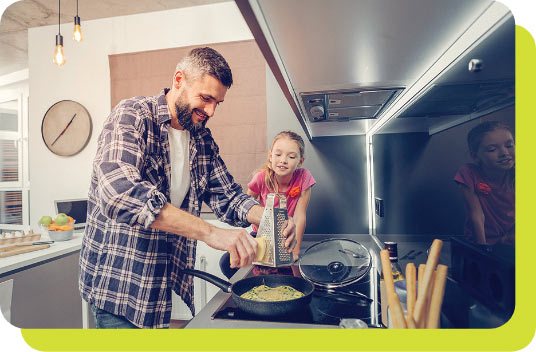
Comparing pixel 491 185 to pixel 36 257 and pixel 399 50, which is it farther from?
pixel 36 257

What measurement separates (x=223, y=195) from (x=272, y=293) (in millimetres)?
444

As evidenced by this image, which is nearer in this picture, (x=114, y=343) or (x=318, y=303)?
(x=114, y=343)

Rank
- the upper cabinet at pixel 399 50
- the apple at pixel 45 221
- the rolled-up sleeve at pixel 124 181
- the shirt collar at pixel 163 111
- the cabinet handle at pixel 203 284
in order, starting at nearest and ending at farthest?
the upper cabinet at pixel 399 50, the rolled-up sleeve at pixel 124 181, the shirt collar at pixel 163 111, the apple at pixel 45 221, the cabinet handle at pixel 203 284

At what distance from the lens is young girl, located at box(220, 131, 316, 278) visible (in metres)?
1.41

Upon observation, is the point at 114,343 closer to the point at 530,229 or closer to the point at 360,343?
the point at 360,343

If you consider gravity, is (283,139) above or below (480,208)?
above

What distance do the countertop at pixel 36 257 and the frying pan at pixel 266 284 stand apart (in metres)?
0.93

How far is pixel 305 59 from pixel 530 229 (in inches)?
17.3

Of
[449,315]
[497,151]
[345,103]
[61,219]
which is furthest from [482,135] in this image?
[61,219]

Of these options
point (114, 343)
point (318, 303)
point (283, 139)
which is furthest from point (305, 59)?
point (283, 139)

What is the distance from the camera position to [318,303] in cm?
68

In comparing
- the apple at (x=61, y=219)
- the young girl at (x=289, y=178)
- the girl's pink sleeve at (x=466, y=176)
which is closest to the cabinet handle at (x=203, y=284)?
the young girl at (x=289, y=178)

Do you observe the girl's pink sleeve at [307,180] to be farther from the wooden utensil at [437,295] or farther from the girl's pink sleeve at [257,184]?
the wooden utensil at [437,295]

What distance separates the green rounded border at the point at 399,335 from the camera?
0.45m
